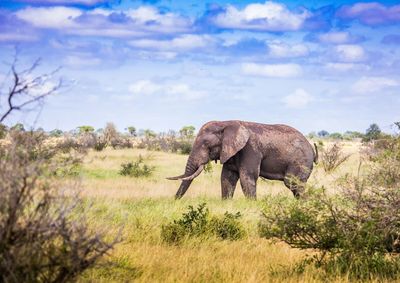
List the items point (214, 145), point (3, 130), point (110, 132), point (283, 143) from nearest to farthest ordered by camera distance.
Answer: point (3, 130), point (214, 145), point (283, 143), point (110, 132)

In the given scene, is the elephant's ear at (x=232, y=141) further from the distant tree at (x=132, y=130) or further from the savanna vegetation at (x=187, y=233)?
the distant tree at (x=132, y=130)

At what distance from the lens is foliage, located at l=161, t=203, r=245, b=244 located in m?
9.52

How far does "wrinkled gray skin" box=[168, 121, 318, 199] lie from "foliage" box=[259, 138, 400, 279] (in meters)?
7.01

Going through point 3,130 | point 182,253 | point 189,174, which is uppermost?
point 3,130

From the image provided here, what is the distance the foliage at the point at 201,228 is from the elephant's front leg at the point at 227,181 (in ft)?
15.2

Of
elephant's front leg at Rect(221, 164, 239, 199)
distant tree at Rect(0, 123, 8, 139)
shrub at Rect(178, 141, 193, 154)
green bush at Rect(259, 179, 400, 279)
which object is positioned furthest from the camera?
shrub at Rect(178, 141, 193, 154)

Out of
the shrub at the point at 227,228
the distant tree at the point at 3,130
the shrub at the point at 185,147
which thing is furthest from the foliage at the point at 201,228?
the shrub at the point at 185,147

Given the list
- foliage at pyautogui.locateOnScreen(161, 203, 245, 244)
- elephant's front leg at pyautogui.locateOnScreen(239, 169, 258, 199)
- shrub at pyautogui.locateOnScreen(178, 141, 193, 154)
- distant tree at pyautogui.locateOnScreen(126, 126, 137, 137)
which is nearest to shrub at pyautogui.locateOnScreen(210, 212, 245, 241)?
foliage at pyautogui.locateOnScreen(161, 203, 245, 244)

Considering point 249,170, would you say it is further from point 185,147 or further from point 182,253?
point 185,147

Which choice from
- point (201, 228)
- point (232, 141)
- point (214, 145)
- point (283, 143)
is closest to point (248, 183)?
point (232, 141)

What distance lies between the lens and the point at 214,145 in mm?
15180

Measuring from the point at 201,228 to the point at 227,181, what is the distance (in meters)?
5.56

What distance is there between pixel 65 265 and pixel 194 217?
5.21m

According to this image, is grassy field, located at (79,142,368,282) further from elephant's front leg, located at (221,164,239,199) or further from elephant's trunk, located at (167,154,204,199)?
elephant's front leg, located at (221,164,239,199)
